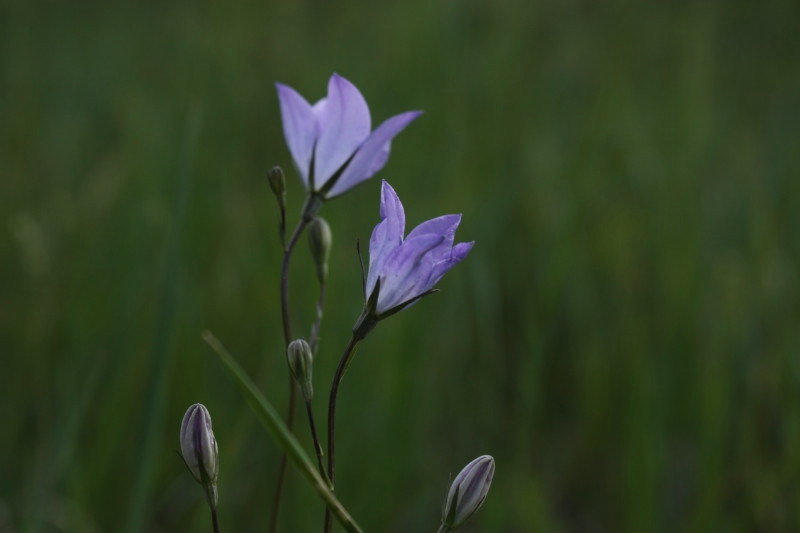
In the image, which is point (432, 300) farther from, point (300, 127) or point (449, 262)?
point (449, 262)

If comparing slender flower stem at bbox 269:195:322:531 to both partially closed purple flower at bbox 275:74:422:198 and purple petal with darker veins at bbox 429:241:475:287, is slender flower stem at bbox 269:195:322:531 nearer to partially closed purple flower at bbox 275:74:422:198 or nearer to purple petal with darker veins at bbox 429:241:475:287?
partially closed purple flower at bbox 275:74:422:198

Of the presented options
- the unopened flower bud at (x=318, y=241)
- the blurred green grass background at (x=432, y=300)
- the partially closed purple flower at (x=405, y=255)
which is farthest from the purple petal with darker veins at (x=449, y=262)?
the blurred green grass background at (x=432, y=300)

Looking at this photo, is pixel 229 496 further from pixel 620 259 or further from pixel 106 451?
pixel 620 259

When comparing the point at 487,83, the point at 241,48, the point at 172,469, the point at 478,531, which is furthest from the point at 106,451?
the point at 241,48

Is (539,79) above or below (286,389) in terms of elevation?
below

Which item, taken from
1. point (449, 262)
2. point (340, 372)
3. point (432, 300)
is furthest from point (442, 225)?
point (432, 300)

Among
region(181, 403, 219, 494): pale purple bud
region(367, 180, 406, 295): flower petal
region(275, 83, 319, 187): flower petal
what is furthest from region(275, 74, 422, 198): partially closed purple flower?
region(181, 403, 219, 494): pale purple bud
